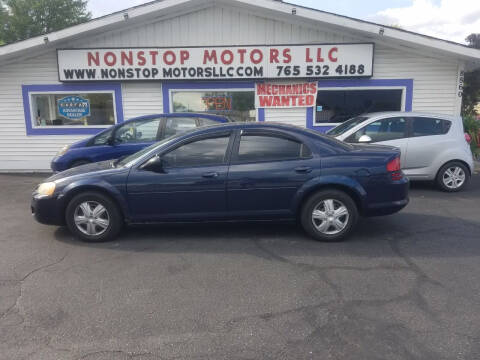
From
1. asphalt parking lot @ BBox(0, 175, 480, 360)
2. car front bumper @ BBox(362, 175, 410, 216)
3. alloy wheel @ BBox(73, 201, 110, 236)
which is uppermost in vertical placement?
car front bumper @ BBox(362, 175, 410, 216)

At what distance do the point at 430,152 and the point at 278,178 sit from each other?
435 cm

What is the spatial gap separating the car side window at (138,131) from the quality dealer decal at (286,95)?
3636 mm

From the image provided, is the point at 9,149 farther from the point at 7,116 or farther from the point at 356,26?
the point at 356,26

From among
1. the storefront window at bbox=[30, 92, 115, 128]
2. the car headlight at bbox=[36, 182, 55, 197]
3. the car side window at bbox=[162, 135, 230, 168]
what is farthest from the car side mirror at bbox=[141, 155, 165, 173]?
the storefront window at bbox=[30, 92, 115, 128]

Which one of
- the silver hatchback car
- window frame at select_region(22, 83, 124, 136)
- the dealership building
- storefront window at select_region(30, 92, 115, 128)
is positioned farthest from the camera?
storefront window at select_region(30, 92, 115, 128)

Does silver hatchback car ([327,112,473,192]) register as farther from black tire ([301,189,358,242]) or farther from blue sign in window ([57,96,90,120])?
blue sign in window ([57,96,90,120])

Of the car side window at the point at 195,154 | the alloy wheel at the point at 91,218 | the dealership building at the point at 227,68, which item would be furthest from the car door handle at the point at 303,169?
the dealership building at the point at 227,68

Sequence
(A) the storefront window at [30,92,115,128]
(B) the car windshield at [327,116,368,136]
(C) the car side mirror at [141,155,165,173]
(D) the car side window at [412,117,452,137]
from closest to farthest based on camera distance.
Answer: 1. (C) the car side mirror at [141,155,165,173]
2. (D) the car side window at [412,117,452,137]
3. (B) the car windshield at [327,116,368,136]
4. (A) the storefront window at [30,92,115,128]

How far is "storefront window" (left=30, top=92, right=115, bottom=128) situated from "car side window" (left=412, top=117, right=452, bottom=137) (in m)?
7.85

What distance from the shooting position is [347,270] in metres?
3.98

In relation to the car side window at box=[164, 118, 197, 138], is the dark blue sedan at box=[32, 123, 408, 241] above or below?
below

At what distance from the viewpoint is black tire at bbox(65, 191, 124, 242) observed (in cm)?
481

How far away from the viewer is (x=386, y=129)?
303 inches

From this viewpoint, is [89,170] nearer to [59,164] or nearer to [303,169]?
[303,169]
